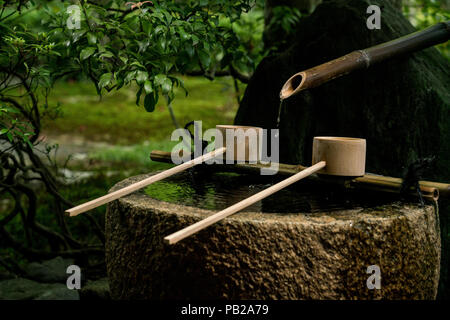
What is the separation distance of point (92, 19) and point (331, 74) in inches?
57.4

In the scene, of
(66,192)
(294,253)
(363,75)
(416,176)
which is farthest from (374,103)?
(66,192)

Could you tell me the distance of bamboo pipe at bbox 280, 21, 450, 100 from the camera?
99.8 inches

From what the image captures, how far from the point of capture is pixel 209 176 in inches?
127

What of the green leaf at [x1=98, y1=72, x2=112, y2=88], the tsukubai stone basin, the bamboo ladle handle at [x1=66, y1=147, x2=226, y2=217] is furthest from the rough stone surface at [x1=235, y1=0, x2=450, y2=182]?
the green leaf at [x1=98, y1=72, x2=112, y2=88]

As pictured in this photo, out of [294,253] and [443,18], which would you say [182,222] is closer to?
[294,253]

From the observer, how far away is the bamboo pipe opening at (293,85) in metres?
2.51

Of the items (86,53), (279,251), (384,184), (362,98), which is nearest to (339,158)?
(384,184)

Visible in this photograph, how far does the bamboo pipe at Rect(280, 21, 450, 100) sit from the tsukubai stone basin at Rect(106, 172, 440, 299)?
67 centimetres

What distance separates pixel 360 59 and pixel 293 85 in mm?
523

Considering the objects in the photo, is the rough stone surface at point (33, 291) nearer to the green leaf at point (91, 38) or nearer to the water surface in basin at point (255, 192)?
the water surface in basin at point (255, 192)

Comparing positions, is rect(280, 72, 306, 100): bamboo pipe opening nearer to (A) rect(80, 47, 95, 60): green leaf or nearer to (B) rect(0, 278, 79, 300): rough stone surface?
(A) rect(80, 47, 95, 60): green leaf

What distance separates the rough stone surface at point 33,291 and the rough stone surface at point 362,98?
1993 millimetres

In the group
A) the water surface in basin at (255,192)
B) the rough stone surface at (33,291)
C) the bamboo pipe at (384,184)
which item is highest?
the bamboo pipe at (384,184)

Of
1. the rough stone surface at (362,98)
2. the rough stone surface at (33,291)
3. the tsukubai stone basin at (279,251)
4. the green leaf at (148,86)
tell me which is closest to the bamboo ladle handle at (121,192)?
the tsukubai stone basin at (279,251)
